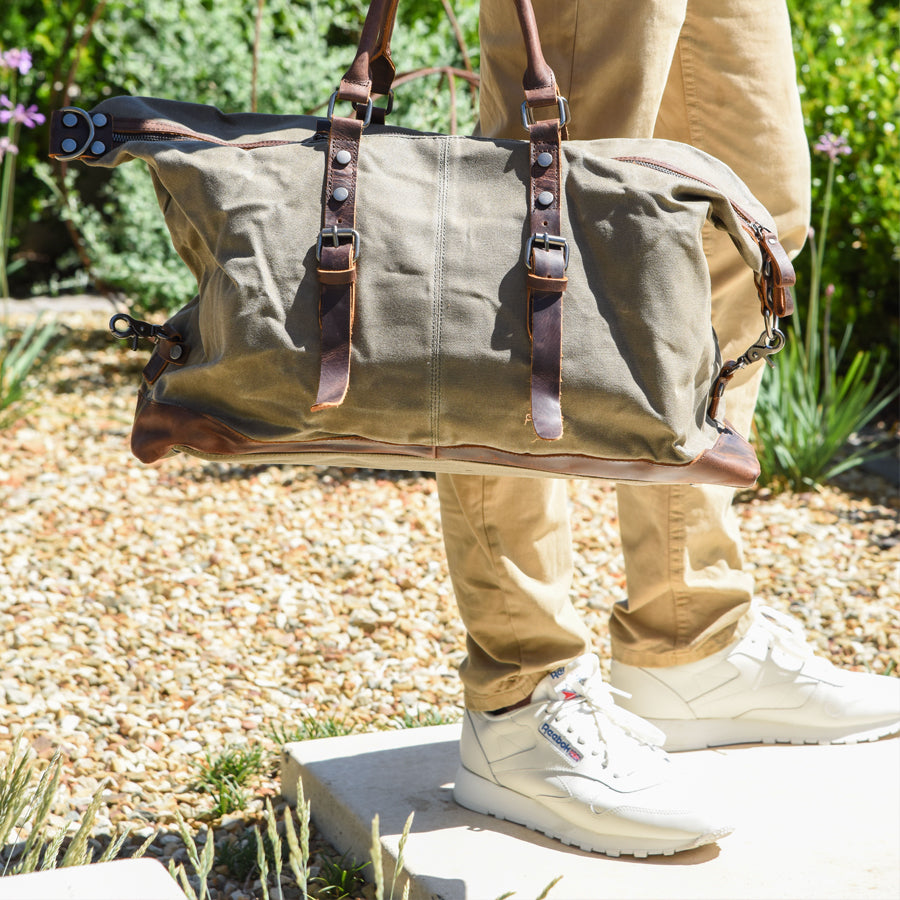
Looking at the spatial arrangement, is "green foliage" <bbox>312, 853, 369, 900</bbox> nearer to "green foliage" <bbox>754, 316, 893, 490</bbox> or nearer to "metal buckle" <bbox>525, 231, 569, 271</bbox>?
"metal buckle" <bbox>525, 231, 569, 271</bbox>

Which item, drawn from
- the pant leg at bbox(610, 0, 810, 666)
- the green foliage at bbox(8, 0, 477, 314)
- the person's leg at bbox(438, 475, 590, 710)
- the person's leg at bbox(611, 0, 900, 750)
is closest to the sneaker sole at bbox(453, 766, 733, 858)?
the person's leg at bbox(438, 475, 590, 710)

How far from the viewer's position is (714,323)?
1698 mm

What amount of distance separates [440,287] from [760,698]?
3.36ft

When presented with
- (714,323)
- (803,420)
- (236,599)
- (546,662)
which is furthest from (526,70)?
(803,420)

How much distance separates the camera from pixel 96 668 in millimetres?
2277

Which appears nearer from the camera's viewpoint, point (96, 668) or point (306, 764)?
point (306, 764)

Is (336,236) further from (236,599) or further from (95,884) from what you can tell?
(236,599)

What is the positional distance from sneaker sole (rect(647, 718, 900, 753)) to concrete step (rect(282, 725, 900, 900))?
0.07ft

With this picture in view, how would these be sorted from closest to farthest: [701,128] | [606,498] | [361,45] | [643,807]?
[361,45] → [643,807] → [701,128] → [606,498]

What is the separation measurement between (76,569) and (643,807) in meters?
1.77

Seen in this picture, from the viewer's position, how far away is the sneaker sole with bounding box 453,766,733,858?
1486 mm

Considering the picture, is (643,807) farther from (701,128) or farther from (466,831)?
(701,128)

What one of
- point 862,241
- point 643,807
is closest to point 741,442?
point 643,807

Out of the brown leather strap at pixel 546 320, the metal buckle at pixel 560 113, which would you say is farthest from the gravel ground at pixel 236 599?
the metal buckle at pixel 560 113
